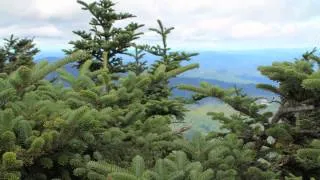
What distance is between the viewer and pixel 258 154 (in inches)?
261

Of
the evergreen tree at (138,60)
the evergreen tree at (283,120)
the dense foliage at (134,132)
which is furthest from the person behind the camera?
the evergreen tree at (138,60)

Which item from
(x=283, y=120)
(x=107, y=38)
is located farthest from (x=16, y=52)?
(x=283, y=120)

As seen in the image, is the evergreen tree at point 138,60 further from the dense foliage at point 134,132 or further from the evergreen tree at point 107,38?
the dense foliage at point 134,132

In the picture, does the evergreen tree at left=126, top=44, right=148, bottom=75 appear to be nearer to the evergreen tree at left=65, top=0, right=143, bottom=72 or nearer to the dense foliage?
the evergreen tree at left=65, top=0, right=143, bottom=72

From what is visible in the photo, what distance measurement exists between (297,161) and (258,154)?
60 centimetres

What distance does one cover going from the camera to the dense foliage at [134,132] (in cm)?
469

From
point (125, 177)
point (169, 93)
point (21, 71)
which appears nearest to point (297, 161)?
point (125, 177)

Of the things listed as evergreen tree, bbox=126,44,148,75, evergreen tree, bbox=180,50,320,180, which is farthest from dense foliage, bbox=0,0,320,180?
evergreen tree, bbox=126,44,148,75

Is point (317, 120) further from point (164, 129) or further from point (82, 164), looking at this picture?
point (82, 164)

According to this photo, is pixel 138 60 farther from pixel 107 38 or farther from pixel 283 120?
pixel 283 120

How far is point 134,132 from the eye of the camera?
591cm

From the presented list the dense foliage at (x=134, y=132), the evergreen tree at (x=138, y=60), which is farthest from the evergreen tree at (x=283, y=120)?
the evergreen tree at (x=138, y=60)

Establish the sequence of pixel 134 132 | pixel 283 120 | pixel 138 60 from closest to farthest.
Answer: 1. pixel 134 132
2. pixel 283 120
3. pixel 138 60

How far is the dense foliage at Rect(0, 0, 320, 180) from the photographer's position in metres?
4.69
